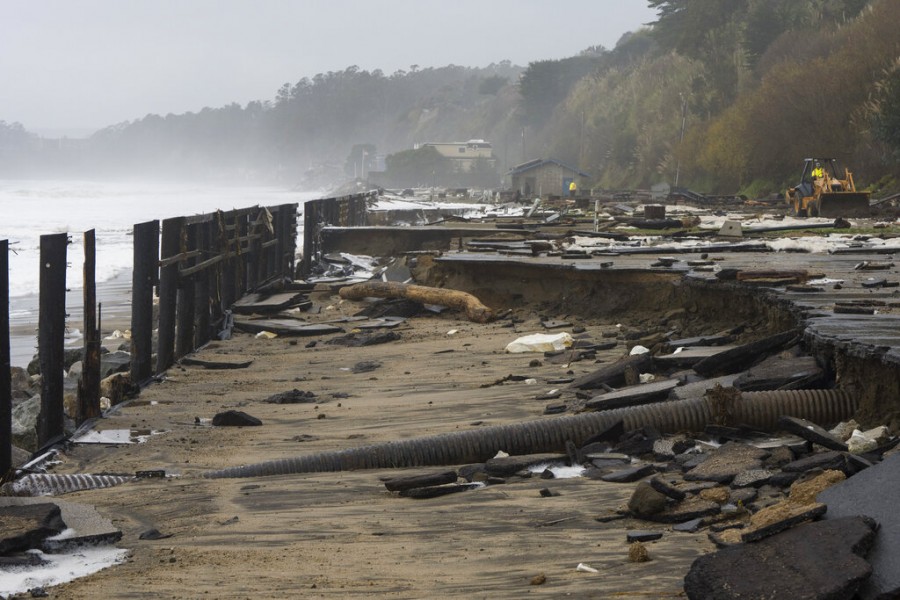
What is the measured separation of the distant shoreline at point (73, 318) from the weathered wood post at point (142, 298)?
316 cm

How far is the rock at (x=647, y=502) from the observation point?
4.78 meters

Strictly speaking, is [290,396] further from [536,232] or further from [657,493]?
[536,232]

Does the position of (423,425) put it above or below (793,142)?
below

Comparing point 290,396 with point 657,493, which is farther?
point 290,396

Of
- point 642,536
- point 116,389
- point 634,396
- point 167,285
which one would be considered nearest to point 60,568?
point 642,536

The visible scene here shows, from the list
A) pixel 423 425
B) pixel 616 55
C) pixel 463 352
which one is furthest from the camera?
pixel 616 55

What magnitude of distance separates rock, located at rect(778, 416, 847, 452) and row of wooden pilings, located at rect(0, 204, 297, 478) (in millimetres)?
4683

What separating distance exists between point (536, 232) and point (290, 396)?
1496 cm

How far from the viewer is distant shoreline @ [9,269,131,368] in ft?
60.0

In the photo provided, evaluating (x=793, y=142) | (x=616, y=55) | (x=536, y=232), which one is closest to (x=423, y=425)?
(x=536, y=232)

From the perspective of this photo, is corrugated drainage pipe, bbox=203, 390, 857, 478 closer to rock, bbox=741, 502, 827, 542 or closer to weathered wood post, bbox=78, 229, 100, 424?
rock, bbox=741, 502, 827, 542

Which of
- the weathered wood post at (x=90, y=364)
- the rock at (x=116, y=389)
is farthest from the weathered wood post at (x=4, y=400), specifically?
the rock at (x=116, y=389)

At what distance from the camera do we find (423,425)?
317 inches

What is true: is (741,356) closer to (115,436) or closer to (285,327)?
(115,436)
